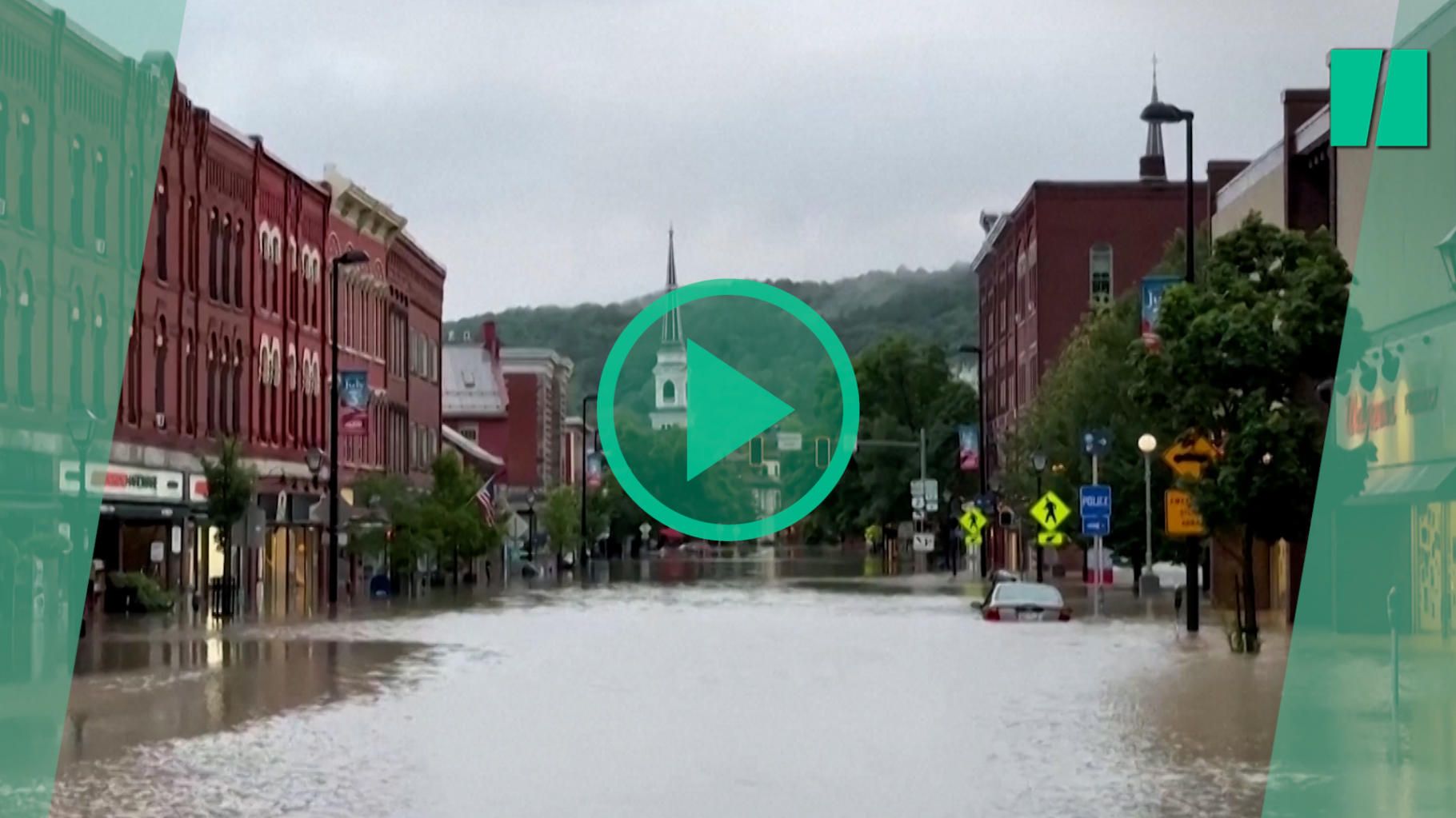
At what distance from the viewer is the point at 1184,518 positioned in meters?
39.9

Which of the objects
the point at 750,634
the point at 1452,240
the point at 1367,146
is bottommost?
the point at 750,634

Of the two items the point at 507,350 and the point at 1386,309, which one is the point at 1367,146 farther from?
the point at 507,350

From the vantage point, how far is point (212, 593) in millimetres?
58375

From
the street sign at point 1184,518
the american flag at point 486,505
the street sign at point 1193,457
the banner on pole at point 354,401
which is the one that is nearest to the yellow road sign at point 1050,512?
the street sign at point 1184,518

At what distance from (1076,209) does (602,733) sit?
260ft

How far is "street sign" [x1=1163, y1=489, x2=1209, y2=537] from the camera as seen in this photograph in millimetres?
39656

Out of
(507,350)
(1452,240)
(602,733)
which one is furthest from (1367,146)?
(507,350)

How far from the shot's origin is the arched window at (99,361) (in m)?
50.1

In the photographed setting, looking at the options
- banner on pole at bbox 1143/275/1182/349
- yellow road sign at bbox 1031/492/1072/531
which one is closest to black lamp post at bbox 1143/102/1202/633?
banner on pole at bbox 1143/275/1182/349

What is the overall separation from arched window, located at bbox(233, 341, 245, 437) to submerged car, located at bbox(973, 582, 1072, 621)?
23282mm

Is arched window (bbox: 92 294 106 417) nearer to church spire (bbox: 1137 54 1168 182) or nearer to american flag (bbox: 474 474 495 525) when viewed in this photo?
american flag (bbox: 474 474 495 525)

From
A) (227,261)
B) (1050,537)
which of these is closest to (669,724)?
(1050,537)

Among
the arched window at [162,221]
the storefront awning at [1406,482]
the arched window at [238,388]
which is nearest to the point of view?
the storefront awning at [1406,482]

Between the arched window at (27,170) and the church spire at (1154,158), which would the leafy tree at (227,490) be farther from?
the church spire at (1154,158)
